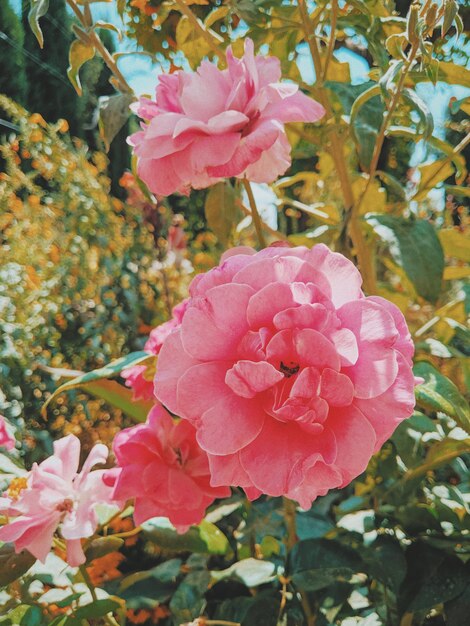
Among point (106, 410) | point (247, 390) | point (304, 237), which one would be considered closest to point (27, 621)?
point (247, 390)

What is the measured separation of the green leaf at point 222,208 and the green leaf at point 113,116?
0.42ft

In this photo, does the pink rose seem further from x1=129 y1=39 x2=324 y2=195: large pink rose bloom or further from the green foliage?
the green foliage

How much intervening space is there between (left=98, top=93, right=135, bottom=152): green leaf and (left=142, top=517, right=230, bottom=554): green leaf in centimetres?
41

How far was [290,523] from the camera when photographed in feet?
2.43

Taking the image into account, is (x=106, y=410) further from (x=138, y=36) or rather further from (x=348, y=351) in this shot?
(x=348, y=351)

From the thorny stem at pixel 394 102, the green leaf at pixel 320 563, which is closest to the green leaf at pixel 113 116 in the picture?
the thorny stem at pixel 394 102

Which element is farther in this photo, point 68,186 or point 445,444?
point 68,186

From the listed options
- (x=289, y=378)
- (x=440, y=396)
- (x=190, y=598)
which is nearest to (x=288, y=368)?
(x=289, y=378)

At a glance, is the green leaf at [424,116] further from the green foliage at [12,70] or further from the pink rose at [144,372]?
the green foliage at [12,70]

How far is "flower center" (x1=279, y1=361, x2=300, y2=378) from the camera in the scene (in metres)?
0.40

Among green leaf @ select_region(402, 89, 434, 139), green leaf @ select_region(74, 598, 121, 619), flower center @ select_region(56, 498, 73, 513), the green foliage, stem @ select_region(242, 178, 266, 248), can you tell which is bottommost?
the green foliage

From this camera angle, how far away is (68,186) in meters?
1.98

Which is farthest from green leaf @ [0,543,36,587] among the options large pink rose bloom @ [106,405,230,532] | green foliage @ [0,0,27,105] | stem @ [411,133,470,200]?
green foliage @ [0,0,27,105]

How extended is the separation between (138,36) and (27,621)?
0.81 m
